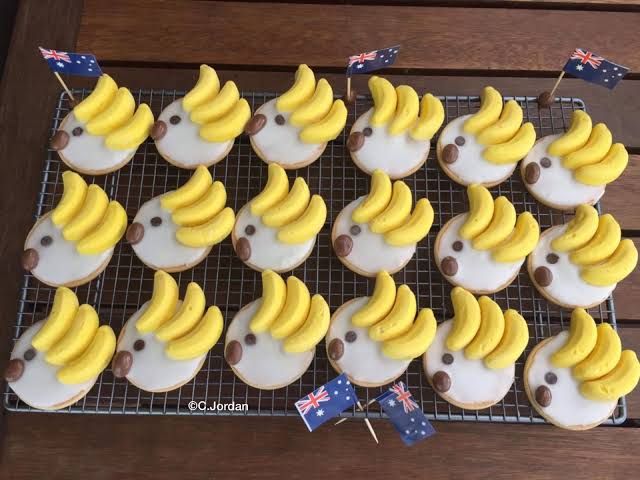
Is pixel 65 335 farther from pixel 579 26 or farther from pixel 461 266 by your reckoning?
pixel 579 26

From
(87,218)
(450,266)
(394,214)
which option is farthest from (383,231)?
(87,218)

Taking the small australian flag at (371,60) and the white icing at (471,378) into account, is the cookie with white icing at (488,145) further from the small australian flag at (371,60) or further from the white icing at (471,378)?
the white icing at (471,378)

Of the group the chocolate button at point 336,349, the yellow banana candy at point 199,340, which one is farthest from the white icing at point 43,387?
the chocolate button at point 336,349

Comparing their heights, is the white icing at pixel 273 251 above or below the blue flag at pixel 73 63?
below

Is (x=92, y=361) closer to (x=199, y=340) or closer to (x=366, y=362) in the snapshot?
(x=199, y=340)

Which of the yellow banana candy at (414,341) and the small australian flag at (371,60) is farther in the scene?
the small australian flag at (371,60)

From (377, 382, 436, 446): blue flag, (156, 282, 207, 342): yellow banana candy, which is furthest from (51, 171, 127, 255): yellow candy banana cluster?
(377, 382, 436, 446): blue flag
